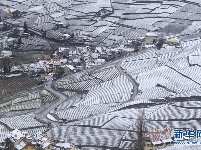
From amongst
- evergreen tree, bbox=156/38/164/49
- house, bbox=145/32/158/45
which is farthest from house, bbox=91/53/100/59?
house, bbox=145/32/158/45

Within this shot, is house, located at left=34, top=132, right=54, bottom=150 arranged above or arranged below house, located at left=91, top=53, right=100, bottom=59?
above

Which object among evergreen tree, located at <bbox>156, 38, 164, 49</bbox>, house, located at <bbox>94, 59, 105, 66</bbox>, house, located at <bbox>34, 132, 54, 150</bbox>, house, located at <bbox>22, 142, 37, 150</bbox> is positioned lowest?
house, located at <bbox>94, 59, 105, 66</bbox>

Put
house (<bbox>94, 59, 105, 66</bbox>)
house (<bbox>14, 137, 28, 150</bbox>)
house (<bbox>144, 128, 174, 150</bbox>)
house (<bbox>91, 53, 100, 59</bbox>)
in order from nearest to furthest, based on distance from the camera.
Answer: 1. house (<bbox>144, 128, 174, 150</bbox>)
2. house (<bbox>14, 137, 28, 150</bbox>)
3. house (<bbox>94, 59, 105, 66</bbox>)
4. house (<bbox>91, 53, 100, 59</bbox>)

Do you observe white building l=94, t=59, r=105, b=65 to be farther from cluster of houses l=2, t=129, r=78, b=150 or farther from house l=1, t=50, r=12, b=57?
cluster of houses l=2, t=129, r=78, b=150

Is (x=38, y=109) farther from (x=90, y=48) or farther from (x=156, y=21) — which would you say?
(x=156, y=21)

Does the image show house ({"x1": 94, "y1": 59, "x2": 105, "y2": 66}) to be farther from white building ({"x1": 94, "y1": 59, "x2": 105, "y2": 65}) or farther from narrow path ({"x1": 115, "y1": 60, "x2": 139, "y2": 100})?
narrow path ({"x1": 115, "y1": 60, "x2": 139, "y2": 100})

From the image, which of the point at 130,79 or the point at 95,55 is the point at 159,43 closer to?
the point at 95,55

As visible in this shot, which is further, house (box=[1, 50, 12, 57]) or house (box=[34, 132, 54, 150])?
house (box=[1, 50, 12, 57])

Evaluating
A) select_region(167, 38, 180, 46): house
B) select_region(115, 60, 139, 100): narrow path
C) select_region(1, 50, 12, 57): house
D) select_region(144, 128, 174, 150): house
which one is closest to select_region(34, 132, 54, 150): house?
select_region(144, 128, 174, 150): house

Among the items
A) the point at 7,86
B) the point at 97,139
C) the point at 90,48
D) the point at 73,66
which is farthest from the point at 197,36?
the point at 97,139

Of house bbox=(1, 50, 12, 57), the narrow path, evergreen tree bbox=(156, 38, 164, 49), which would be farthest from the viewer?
house bbox=(1, 50, 12, 57)
